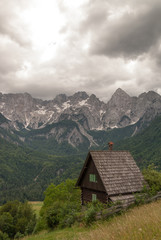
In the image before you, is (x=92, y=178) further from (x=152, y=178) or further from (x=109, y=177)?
(x=152, y=178)

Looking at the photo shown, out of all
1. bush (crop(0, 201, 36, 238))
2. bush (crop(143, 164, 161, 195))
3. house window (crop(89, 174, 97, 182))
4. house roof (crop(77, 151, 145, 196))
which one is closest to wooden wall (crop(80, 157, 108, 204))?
house window (crop(89, 174, 97, 182))

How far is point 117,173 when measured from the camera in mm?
31625

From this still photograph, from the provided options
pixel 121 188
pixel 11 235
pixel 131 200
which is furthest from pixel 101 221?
pixel 11 235

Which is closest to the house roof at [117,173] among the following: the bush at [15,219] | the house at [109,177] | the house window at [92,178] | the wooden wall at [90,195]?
the house at [109,177]

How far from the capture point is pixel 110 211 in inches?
669

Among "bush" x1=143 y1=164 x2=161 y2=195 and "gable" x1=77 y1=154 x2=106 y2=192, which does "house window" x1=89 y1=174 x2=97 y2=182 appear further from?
"bush" x1=143 y1=164 x2=161 y2=195

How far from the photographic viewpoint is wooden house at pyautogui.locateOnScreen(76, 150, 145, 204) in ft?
97.2

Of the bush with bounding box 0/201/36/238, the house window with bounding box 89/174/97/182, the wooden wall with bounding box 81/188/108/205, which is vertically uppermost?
the bush with bounding box 0/201/36/238

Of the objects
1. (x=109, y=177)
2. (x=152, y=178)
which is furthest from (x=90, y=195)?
(x=152, y=178)

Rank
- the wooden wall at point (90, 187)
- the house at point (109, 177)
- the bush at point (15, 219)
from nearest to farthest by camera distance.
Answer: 1. the house at point (109, 177)
2. the wooden wall at point (90, 187)
3. the bush at point (15, 219)

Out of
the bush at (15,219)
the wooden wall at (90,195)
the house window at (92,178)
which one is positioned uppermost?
the bush at (15,219)

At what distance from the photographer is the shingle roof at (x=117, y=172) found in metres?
29.8

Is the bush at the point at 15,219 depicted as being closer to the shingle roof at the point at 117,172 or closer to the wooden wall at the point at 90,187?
the wooden wall at the point at 90,187

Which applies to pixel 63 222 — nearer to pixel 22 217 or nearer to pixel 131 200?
pixel 131 200
